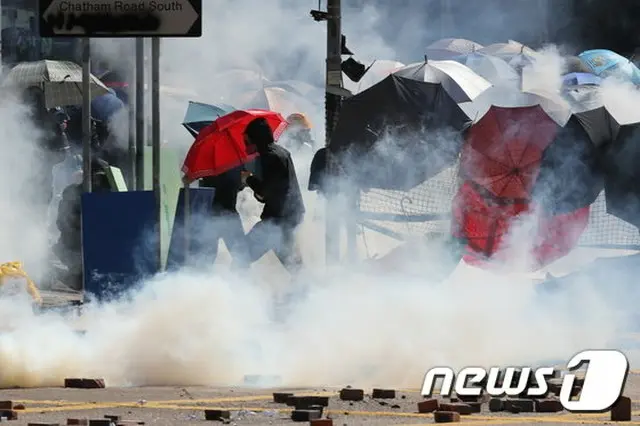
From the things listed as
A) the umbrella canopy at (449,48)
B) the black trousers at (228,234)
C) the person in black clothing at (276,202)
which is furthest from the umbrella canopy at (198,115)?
the umbrella canopy at (449,48)

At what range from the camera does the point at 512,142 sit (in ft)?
47.8

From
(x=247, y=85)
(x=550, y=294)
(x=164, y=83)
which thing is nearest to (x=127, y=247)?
(x=550, y=294)

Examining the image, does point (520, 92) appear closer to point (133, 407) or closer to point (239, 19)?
point (239, 19)

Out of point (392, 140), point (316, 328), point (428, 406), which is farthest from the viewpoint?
point (392, 140)

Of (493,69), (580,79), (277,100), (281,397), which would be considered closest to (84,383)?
(281,397)

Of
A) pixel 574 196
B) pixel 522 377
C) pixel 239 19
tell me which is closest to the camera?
pixel 522 377

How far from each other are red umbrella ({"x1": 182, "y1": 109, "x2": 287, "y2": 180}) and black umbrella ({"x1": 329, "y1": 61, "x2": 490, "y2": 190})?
842mm

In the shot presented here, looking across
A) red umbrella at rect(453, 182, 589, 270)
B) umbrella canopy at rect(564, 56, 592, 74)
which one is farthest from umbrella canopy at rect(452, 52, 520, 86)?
red umbrella at rect(453, 182, 589, 270)

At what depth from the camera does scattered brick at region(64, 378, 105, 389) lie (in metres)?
9.62

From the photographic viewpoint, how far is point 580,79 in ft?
78.7

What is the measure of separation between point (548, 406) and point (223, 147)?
6.76 meters

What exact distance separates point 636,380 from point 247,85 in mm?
14922

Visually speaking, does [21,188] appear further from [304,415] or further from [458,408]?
[458,408]

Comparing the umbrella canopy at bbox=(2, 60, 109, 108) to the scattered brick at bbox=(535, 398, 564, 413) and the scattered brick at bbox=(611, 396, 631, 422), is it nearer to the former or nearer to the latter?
the scattered brick at bbox=(535, 398, 564, 413)
